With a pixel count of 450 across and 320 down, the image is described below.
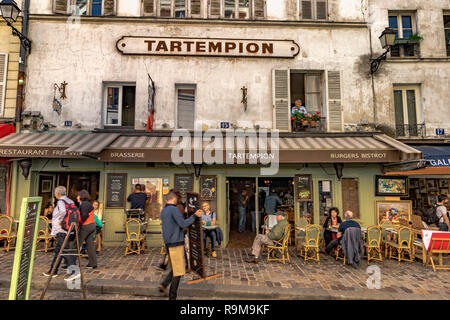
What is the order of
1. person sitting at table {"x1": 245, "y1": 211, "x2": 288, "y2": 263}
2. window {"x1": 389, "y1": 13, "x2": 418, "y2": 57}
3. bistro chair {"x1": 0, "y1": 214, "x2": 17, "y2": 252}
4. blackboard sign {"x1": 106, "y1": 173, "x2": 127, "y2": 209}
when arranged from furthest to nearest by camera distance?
window {"x1": 389, "y1": 13, "x2": 418, "y2": 57}
blackboard sign {"x1": 106, "y1": 173, "x2": 127, "y2": 209}
bistro chair {"x1": 0, "y1": 214, "x2": 17, "y2": 252}
person sitting at table {"x1": 245, "y1": 211, "x2": 288, "y2": 263}

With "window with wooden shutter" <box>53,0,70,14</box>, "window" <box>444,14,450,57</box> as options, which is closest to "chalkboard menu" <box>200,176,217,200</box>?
"window with wooden shutter" <box>53,0,70,14</box>

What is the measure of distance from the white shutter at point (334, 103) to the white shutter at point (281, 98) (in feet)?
4.55

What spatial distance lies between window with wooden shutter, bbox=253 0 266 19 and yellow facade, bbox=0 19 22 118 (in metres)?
7.89

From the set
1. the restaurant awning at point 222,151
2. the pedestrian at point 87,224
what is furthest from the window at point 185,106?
the pedestrian at point 87,224

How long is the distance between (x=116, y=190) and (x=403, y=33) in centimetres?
1122

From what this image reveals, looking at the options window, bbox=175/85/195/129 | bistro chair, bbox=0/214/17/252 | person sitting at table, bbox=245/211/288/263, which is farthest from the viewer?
window, bbox=175/85/195/129

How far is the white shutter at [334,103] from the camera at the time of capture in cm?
863

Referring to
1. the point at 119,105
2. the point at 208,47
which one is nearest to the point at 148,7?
the point at 208,47

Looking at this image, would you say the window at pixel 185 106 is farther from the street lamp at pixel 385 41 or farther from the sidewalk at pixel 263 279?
the street lamp at pixel 385 41

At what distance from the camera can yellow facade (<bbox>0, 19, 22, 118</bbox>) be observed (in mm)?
8297

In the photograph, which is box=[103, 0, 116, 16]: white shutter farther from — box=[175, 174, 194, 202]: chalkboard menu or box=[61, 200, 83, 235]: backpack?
box=[61, 200, 83, 235]: backpack

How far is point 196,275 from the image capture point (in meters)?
5.60

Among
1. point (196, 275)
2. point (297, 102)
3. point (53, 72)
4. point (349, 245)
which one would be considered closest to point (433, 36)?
point (297, 102)

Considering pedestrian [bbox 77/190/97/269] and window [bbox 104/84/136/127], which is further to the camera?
window [bbox 104/84/136/127]
